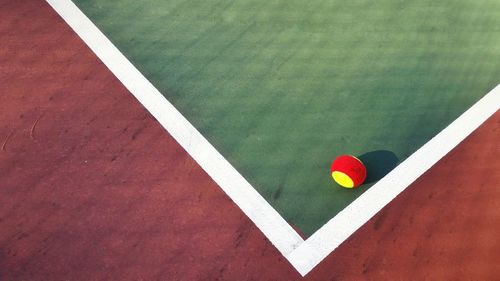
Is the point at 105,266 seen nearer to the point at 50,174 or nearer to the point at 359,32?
the point at 50,174

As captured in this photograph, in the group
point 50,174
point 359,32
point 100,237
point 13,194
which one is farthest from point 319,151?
point 13,194

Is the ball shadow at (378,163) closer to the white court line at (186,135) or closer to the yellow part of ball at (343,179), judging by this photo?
the yellow part of ball at (343,179)

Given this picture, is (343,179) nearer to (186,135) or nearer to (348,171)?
(348,171)

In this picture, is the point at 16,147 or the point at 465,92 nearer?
the point at 16,147

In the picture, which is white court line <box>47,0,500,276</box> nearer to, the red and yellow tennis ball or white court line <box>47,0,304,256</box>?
white court line <box>47,0,304,256</box>

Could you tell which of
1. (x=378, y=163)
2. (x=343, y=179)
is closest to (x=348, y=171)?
(x=343, y=179)
